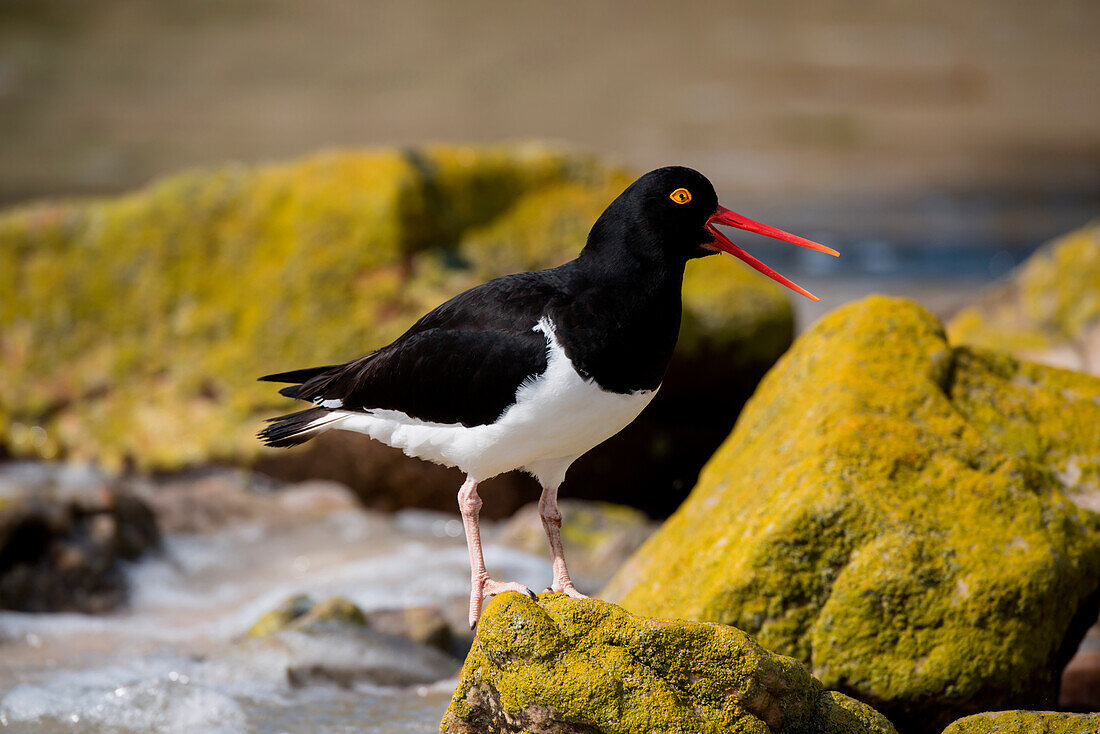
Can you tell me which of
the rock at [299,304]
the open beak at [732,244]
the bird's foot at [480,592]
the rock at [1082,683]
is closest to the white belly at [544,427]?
the bird's foot at [480,592]

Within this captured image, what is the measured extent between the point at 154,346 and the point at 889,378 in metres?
7.08

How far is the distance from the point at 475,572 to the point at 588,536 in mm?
3872

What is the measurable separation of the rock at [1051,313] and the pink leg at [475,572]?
6074mm

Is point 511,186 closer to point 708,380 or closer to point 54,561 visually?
point 708,380

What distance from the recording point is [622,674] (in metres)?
3.82

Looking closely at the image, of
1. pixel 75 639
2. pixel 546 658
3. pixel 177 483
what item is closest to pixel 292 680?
pixel 75 639

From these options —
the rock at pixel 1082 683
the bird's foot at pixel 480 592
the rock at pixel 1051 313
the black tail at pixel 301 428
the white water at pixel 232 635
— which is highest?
the rock at pixel 1051 313

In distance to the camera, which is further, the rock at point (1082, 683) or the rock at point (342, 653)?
the rock at point (342, 653)

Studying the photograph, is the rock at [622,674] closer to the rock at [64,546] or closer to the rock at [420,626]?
the rock at [420,626]

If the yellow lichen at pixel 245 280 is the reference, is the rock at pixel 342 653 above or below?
below

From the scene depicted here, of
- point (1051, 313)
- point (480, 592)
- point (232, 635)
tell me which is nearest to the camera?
point (480, 592)

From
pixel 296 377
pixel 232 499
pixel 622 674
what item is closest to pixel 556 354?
pixel 622 674

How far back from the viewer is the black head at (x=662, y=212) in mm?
4621

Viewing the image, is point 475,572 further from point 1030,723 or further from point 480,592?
point 1030,723
